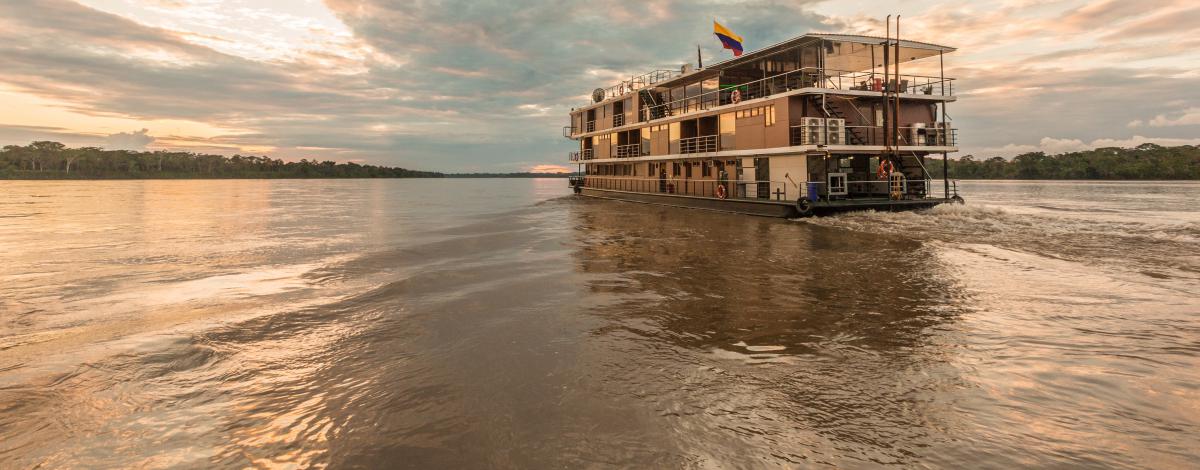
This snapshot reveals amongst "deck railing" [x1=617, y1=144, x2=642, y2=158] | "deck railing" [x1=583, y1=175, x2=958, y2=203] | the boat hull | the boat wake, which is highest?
"deck railing" [x1=617, y1=144, x2=642, y2=158]

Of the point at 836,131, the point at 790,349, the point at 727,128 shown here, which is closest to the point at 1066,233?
the point at 836,131

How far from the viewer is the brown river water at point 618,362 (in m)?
4.89

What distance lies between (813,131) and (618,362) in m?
Result: 22.4

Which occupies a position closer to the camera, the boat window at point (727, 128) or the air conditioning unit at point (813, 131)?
the air conditioning unit at point (813, 131)

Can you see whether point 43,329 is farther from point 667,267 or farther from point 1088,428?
point 1088,428

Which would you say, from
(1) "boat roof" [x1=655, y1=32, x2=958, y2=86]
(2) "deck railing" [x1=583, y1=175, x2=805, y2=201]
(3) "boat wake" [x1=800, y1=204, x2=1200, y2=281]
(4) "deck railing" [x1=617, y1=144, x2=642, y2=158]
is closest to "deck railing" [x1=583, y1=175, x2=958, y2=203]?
(2) "deck railing" [x1=583, y1=175, x2=805, y2=201]

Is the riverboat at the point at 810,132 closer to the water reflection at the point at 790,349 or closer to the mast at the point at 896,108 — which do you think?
the mast at the point at 896,108

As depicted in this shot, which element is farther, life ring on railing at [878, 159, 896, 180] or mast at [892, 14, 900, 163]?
life ring on railing at [878, 159, 896, 180]

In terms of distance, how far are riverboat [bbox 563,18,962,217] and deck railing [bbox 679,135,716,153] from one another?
10 cm

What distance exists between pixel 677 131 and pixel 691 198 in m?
5.45

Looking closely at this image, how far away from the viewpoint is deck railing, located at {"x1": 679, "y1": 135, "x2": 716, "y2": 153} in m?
33.7

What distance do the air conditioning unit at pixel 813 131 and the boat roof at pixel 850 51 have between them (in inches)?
157

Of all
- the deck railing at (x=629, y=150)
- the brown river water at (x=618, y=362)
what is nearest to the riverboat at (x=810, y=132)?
the deck railing at (x=629, y=150)

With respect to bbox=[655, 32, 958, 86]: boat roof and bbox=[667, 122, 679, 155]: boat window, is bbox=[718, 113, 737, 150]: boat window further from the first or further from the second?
bbox=[667, 122, 679, 155]: boat window
